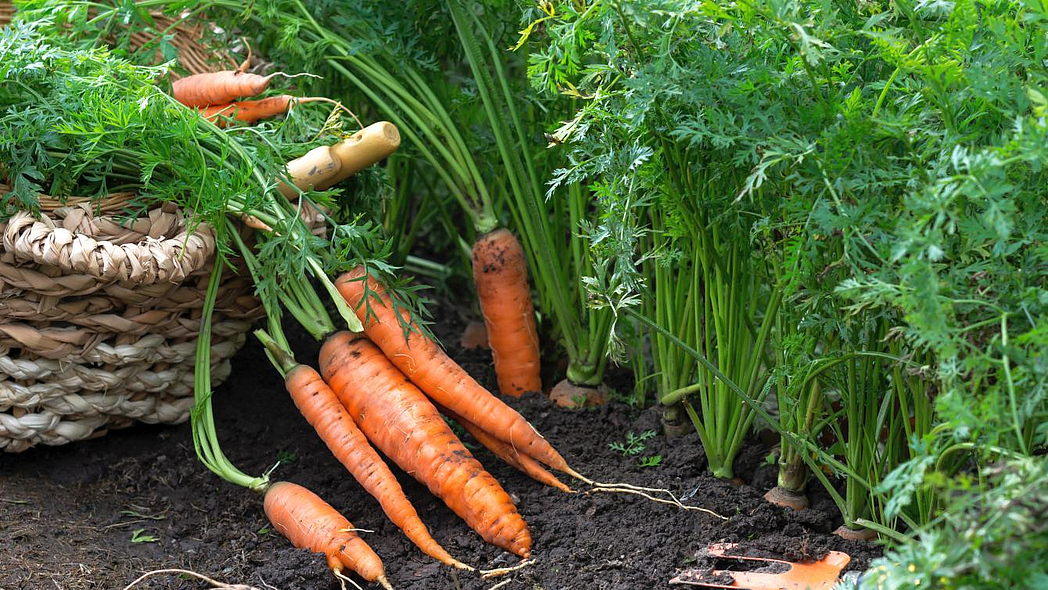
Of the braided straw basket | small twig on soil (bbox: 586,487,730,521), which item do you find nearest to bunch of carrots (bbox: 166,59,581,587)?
small twig on soil (bbox: 586,487,730,521)

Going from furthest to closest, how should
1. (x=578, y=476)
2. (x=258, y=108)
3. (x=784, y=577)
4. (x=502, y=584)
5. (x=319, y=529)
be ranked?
(x=258, y=108), (x=578, y=476), (x=319, y=529), (x=502, y=584), (x=784, y=577)

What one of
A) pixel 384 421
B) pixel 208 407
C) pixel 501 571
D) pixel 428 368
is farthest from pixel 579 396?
pixel 208 407

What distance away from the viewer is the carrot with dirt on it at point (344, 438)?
195 centimetres

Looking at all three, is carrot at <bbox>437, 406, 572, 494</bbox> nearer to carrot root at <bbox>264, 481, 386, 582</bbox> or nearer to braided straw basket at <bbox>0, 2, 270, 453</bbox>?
carrot root at <bbox>264, 481, 386, 582</bbox>

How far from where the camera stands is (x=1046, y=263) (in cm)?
129

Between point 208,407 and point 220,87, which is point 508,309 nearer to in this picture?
point 208,407

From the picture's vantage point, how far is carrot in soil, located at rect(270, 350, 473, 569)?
194 cm

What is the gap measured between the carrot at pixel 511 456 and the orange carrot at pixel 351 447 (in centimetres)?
24

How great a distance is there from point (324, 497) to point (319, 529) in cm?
24

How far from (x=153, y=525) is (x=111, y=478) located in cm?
23

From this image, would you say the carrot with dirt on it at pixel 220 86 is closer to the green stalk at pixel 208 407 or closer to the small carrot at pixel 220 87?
the small carrot at pixel 220 87

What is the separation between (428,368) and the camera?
2160 millimetres

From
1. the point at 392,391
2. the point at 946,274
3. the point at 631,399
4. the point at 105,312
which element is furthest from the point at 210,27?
the point at 946,274

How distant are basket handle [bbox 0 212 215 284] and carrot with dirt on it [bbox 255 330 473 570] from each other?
28cm
